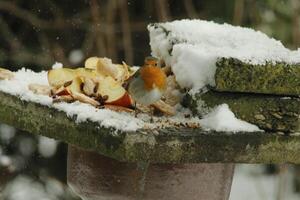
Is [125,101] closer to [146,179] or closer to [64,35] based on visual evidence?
[146,179]

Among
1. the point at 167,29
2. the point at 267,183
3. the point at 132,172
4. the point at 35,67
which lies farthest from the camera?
the point at 267,183

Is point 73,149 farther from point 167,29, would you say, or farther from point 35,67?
point 35,67

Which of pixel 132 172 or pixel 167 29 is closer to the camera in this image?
pixel 132 172

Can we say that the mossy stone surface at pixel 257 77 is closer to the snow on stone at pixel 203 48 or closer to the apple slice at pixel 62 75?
the snow on stone at pixel 203 48

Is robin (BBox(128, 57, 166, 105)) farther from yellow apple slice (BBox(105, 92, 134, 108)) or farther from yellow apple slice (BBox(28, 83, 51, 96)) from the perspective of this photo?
yellow apple slice (BBox(28, 83, 51, 96))

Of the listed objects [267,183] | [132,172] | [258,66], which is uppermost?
[267,183]

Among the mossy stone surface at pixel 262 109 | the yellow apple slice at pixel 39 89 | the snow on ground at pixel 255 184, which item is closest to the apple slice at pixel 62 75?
the yellow apple slice at pixel 39 89

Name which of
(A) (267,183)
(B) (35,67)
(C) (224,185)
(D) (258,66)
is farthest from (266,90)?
(A) (267,183)
